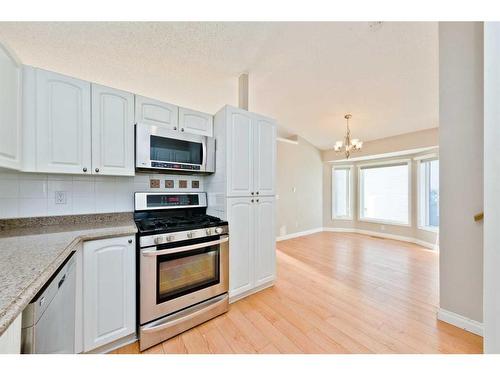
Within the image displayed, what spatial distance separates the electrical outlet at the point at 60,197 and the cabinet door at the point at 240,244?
1452mm

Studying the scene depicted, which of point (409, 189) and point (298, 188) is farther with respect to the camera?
point (298, 188)

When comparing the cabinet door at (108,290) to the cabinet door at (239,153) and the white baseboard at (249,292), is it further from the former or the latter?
the cabinet door at (239,153)

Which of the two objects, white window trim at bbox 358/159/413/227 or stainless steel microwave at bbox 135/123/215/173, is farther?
white window trim at bbox 358/159/413/227

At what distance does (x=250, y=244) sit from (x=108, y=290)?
→ 4.22 ft

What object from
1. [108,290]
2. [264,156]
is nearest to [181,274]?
[108,290]

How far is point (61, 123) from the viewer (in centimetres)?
154

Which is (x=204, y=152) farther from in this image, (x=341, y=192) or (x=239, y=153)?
(x=341, y=192)

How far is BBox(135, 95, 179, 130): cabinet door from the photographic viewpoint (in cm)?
187

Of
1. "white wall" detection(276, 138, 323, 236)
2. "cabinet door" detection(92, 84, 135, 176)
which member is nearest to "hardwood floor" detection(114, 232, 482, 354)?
"cabinet door" detection(92, 84, 135, 176)

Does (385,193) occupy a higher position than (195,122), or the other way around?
(195,122)

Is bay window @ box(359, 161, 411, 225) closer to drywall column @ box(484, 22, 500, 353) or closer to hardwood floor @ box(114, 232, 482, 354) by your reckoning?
hardwood floor @ box(114, 232, 482, 354)

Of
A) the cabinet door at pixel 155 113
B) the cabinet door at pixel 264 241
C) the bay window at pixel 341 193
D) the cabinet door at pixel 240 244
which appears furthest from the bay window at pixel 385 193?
the cabinet door at pixel 155 113

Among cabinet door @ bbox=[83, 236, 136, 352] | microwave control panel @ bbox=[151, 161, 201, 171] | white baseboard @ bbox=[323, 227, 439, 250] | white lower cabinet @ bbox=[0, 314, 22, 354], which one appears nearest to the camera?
white lower cabinet @ bbox=[0, 314, 22, 354]
